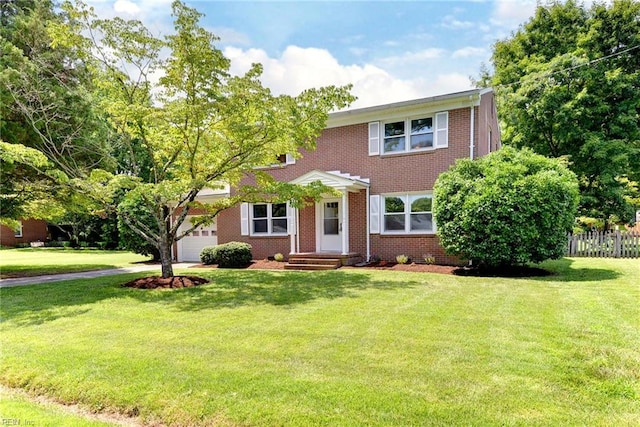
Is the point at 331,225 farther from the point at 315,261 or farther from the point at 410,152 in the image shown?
the point at 410,152

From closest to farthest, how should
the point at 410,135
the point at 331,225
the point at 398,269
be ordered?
the point at 398,269 → the point at 410,135 → the point at 331,225

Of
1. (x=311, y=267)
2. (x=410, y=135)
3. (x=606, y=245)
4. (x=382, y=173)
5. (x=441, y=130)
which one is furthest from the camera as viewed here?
(x=606, y=245)

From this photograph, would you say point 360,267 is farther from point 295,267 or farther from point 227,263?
point 227,263

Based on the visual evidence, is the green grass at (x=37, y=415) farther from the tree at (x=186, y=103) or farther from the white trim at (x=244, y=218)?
the white trim at (x=244, y=218)

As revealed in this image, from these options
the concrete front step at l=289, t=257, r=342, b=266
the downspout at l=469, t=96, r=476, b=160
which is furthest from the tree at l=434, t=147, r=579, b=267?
the concrete front step at l=289, t=257, r=342, b=266

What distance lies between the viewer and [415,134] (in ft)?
44.3

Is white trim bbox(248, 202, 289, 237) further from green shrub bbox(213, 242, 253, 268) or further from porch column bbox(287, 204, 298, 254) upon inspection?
green shrub bbox(213, 242, 253, 268)

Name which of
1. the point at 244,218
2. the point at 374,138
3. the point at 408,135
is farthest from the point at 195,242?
the point at 408,135

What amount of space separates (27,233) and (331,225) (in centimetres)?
3377

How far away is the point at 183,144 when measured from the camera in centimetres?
984

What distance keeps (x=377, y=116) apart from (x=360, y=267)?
5510 millimetres

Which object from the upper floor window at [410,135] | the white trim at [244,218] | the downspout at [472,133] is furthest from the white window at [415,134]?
the white trim at [244,218]

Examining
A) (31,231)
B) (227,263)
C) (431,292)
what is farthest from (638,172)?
(31,231)

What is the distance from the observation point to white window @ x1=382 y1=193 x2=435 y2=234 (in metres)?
13.4
